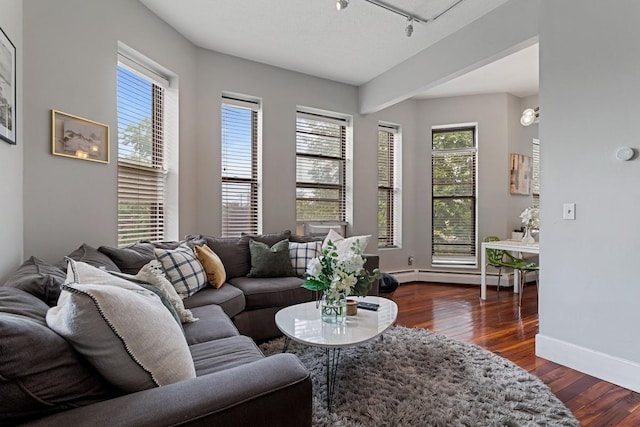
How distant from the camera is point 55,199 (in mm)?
2207

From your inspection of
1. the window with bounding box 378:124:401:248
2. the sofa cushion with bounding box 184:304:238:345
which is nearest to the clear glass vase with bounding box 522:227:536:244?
the window with bounding box 378:124:401:248

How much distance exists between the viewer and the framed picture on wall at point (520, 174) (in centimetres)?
506

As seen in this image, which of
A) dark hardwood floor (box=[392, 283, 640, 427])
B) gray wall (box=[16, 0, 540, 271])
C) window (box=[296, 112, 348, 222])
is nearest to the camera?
dark hardwood floor (box=[392, 283, 640, 427])

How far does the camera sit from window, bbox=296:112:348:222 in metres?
4.51

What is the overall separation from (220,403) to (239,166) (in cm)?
335

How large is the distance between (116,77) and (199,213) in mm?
1542

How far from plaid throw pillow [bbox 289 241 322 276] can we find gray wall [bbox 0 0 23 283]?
2.11m

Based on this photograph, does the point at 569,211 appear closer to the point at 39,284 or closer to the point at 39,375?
the point at 39,375

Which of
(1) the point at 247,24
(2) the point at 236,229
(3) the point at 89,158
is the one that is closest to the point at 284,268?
(2) the point at 236,229

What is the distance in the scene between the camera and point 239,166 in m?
4.04

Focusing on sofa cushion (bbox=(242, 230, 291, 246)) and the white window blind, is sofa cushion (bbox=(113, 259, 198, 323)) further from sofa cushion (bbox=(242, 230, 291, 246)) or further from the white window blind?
sofa cushion (bbox=(242, 230, 291, 246))

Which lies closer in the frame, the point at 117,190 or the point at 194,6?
the point at 117,190

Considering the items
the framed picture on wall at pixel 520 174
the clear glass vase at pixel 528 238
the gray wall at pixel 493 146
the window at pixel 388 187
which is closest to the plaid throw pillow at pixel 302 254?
the window at pixel 388 187

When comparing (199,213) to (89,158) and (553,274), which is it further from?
(553,274)
